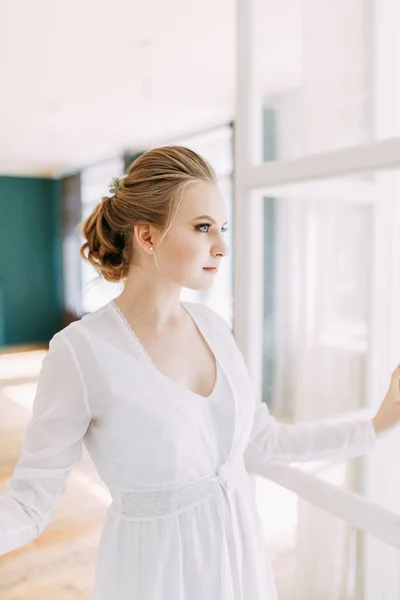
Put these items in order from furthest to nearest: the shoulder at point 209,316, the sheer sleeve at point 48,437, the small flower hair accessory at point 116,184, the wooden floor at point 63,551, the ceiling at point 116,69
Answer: the ceiling at point 116,69 → the wooden floor at point 63,551 → the shoulder at point 209,316 → the small flower hair accessory at point 116,184 → the sheer sleeve at point 48,437

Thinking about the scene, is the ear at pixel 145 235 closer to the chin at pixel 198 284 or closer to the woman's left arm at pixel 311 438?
the chin at pixel 198 284

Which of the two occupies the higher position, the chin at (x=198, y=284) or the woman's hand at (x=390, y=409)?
the chin at (x=198, y=284)

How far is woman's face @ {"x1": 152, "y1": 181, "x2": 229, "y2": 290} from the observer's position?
987 millimetres

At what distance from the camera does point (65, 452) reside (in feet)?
3.15

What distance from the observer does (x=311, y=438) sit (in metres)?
1.15

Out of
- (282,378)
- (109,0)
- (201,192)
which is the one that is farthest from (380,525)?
(109,0)

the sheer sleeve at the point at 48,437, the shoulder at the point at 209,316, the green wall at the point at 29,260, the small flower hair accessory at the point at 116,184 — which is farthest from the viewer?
the green wall at the point at 29,260

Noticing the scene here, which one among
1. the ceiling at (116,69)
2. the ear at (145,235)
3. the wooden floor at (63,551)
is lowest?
the wooden floor at (63,551)

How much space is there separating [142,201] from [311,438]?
1.82ft

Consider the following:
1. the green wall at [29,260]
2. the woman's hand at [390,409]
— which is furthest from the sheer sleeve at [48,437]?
the green wall at [29,260]

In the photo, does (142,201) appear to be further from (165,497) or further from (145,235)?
(165,497)

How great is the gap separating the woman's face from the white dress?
14 cm

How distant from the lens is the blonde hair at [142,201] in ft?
3.25

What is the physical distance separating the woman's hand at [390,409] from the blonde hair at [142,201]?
0.47 metres
